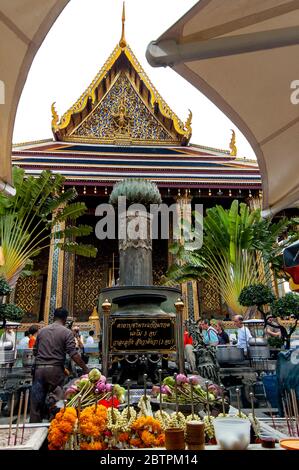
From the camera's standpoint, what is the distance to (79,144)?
15719mm

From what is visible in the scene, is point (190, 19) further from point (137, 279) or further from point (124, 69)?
point (124, 69)

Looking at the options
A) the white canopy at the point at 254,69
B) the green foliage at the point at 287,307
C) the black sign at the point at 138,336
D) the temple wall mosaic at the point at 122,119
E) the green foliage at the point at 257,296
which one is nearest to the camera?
the white canopy at the point at 254,69

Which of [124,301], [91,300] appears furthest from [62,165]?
[124,301]

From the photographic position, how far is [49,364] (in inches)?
122

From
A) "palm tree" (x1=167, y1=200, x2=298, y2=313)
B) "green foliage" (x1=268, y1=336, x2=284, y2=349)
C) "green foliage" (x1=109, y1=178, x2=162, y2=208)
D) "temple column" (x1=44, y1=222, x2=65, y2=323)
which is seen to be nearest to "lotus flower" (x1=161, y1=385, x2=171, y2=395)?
"green foliage" (x1=109, y1=178, x2=162, y2=208)

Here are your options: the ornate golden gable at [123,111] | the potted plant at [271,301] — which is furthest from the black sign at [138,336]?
the ornate golden gable at [123,111]

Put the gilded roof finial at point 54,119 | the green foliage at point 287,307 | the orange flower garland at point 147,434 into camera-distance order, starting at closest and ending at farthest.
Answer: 1. the orange flower garland at point 147,434
2. the green foliage at point 287,307
3. the gilded roof finial at point 54,119

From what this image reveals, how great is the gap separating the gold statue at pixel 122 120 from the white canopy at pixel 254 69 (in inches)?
584

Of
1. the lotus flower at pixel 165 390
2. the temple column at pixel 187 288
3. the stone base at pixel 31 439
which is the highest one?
the temple column at pixel 187 288

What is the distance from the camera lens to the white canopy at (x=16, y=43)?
1.80m

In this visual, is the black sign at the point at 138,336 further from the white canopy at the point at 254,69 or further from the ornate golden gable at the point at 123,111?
the ornate golden gable at the point at 123,111

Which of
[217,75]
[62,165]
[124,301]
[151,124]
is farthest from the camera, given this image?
[151,124]

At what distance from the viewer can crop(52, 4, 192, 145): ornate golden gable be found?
1627cm

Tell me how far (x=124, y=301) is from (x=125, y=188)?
2082 millimetres
